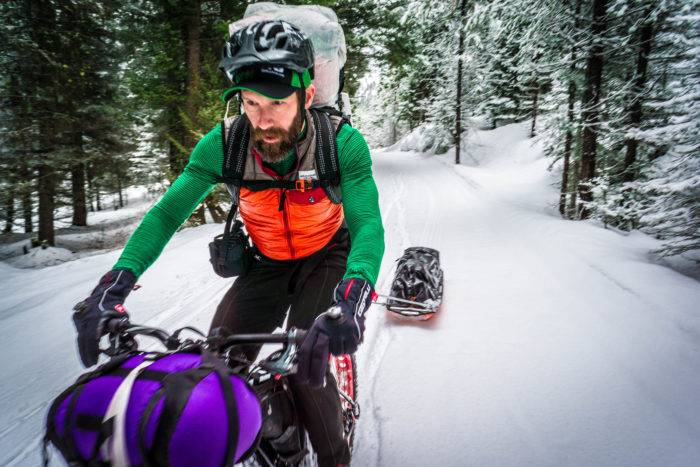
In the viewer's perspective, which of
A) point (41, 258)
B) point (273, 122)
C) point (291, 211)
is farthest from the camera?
point (41, 258)

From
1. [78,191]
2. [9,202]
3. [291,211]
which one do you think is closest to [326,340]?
[291,211]

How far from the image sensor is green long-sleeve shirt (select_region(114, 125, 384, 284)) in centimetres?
194

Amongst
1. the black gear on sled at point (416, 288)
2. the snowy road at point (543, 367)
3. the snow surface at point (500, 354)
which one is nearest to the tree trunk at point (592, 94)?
the snow surface at point (500, 354)

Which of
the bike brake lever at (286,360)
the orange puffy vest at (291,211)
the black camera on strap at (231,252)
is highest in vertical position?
the orange puffy vest at (291,211)

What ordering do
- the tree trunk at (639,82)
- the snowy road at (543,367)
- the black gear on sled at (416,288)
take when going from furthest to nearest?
the tree trunk at (639,82), the black gear on sled at (416,288), the snowy road at (543,367)

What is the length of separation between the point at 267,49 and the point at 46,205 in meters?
14.8

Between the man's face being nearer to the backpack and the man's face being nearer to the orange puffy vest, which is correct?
the orange puffy vest

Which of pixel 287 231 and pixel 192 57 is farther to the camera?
pixel 192 57

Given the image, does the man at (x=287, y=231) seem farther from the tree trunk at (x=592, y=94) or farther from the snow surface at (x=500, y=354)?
the tree trunk at (x=592, y=94)

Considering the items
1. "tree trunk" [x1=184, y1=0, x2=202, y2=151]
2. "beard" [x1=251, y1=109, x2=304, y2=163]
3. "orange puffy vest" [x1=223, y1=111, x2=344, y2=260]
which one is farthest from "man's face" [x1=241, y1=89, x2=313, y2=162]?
"tree trunk" [x1=184, y1=0, x2=202, y2=151]

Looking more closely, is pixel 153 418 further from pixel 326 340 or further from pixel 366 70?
pixel 366 70

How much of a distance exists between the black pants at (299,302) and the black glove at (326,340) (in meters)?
0.59

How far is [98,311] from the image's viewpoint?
1647mm

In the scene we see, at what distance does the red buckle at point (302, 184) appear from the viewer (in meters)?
2.17
